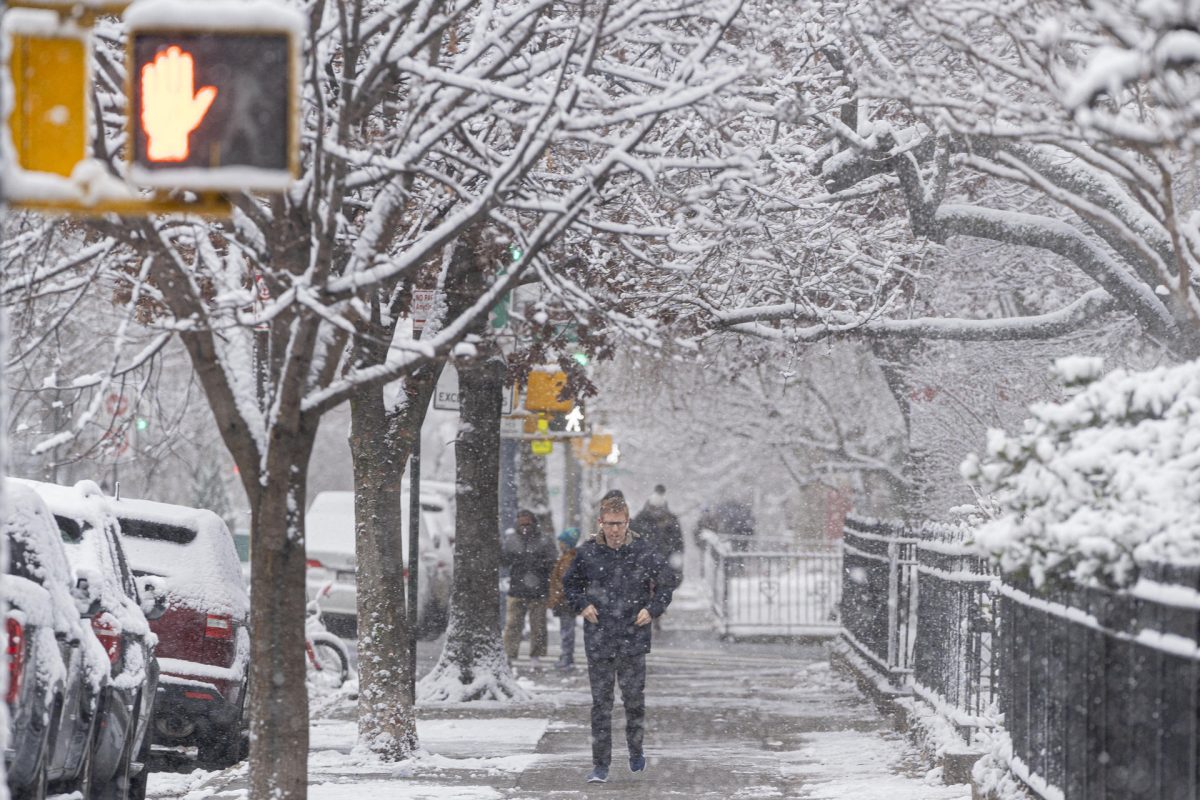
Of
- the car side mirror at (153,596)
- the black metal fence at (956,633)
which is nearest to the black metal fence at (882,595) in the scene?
the black metal fence at (956,633)

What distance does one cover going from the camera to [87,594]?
8.70 m

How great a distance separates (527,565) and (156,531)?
27.8 ft

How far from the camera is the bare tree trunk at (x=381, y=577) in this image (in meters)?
12.5

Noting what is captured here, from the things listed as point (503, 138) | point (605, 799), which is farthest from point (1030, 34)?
point (605, 799)

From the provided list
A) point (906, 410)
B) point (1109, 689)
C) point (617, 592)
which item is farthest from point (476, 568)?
point (1109, 689)

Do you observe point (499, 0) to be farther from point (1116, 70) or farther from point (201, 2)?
point (1116, 70)

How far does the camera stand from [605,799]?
35.5 feet

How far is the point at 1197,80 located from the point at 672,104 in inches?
83.5

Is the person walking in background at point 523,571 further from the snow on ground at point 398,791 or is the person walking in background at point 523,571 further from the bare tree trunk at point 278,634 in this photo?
the bare tree trunk at point 278,634

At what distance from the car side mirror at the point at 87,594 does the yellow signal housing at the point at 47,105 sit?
3.69 metres

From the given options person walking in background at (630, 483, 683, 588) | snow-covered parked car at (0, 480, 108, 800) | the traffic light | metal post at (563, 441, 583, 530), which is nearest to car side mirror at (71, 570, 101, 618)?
snow-covered parked car at (0, 480, 108, 800)

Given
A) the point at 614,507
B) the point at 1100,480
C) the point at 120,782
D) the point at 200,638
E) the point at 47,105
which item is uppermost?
the point at 47,105

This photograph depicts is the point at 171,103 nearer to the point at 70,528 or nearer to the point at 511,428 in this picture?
the point at 70,528

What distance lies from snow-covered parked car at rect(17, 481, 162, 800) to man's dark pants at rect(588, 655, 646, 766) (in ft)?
8.74
